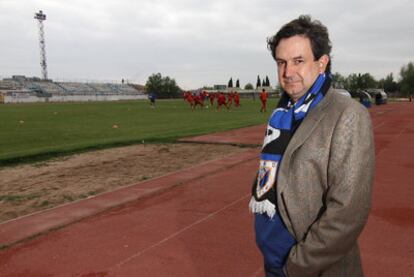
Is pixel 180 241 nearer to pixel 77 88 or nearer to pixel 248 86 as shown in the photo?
pixel 77 88

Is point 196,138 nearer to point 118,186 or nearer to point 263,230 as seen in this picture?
point 118,186

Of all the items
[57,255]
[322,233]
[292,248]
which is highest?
[322,233]

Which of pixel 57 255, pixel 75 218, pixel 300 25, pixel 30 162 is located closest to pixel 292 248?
pixel 300 25

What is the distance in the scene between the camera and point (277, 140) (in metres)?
1.76

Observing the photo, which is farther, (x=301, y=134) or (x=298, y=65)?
(x=298, y=65)

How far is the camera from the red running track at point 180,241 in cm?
383

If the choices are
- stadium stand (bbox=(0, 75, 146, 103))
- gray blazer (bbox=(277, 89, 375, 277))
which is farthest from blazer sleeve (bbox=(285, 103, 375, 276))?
stadium stand (bbox=(0, 75, 146, 103))

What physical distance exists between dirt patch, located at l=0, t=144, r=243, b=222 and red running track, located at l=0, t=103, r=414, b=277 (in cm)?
105

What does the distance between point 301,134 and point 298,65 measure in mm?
341

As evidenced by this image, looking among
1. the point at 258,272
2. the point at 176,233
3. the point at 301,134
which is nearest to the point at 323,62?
the point at 301,134

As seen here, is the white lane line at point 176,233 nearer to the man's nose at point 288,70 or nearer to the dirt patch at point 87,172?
the dirt patch at point 87,172

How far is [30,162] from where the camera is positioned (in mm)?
9633

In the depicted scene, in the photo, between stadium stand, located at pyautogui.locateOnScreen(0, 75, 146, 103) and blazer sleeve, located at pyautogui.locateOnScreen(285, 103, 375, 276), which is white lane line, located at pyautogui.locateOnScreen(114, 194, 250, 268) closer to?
blazer sleeve, located at pyautogui.locateOnScreen(285, 103, 375, 276)

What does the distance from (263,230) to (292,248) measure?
0.19 metres
